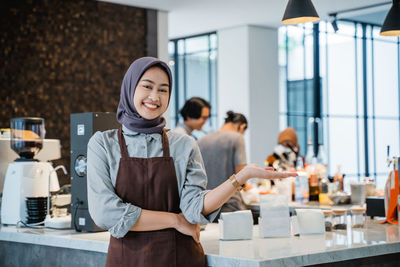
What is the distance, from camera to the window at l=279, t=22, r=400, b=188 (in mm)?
10188

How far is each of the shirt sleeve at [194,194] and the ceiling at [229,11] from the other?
571 cm

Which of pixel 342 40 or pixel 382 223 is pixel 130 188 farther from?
pixel 342 40

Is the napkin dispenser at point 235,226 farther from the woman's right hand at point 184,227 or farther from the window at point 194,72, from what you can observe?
the window at point 194,72

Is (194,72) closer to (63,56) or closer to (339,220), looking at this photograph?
(63,56)

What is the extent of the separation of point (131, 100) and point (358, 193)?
2.79 meters

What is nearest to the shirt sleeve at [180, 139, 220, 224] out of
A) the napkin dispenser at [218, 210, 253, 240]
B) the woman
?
the woman

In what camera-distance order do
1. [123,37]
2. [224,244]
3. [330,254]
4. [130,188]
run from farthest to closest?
[123,37] < [224,244] < [330,254] < [130,188]

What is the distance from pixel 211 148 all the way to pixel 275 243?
6.48 ft

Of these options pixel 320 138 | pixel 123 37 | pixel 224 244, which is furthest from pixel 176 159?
pixel 320 138

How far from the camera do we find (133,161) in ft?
7.12

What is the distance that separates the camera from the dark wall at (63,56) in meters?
6.66

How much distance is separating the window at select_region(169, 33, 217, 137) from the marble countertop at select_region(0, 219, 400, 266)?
284 inches

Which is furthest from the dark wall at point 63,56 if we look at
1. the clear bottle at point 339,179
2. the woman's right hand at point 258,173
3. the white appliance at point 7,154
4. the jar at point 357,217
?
the woman's right hand at point 258,173

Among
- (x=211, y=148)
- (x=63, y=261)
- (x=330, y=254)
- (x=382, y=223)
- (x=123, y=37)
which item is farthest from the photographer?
(x=123, y=37)
